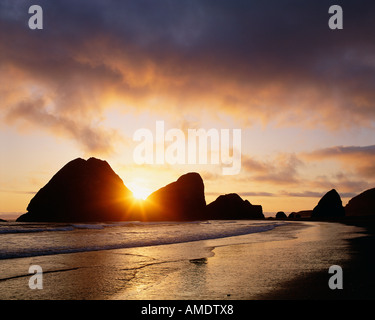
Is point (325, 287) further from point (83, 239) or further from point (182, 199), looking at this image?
point (182, 199)

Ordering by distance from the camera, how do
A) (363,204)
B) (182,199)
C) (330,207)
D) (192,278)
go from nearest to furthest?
(192,278)
(330,207)
(182,199)
(363,204)

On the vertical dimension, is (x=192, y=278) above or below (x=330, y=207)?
above

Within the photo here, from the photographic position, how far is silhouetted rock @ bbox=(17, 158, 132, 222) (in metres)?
107

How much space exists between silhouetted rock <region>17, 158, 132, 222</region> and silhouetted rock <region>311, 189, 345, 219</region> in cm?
9567

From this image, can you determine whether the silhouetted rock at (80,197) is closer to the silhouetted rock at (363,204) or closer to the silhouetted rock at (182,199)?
the silhouetted rock at (182,199)

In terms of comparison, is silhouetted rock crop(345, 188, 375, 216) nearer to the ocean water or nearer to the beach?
the ocean water

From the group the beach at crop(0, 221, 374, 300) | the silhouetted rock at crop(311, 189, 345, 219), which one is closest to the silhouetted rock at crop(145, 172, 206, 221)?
the silhouetted rock at crop(311, 189, 345, 219)

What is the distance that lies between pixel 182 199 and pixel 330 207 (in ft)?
245

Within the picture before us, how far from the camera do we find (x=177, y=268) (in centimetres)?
1133

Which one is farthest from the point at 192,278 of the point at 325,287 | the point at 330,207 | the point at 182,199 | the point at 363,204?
the point at 363,204

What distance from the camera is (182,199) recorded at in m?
154
